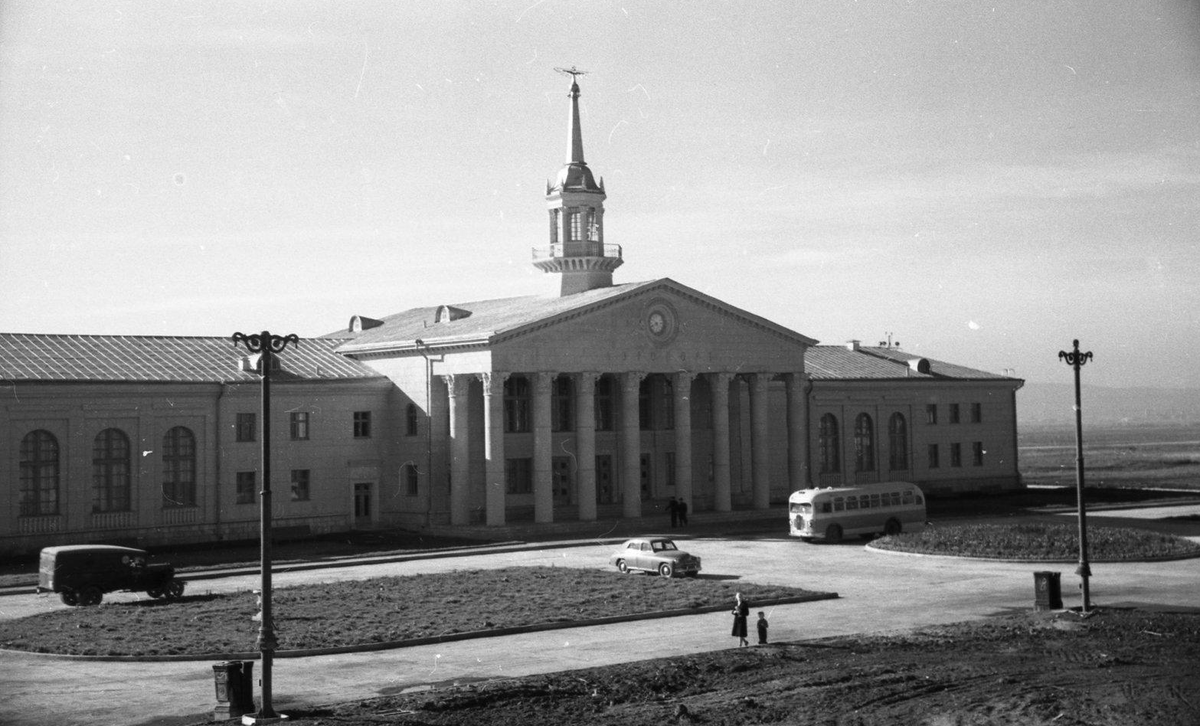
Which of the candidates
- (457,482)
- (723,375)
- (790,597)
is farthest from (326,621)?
(723,375)

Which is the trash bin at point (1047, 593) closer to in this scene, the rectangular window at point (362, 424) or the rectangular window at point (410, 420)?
the rectangular window at point (410, 420)

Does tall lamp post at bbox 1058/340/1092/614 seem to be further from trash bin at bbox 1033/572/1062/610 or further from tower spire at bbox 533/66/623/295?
tower spire at bbox 533/66/623/295

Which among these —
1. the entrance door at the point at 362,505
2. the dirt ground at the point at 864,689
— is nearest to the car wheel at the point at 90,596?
the dirt ground at the point at 864,689

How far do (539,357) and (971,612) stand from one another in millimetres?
30461

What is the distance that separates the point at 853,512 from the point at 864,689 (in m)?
→ 33.9

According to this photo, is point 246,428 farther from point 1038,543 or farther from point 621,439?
point 1038,543

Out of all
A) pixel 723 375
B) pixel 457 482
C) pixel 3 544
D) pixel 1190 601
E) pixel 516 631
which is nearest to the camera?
pixel 516 631

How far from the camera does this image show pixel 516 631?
34031 millimetres

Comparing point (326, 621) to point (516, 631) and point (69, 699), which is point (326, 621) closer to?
point (516, 631)

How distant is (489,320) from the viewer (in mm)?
67500

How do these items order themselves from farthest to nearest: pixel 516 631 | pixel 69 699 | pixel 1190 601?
pixel 1190 601 → pixel 516 631 → pixel 69 699

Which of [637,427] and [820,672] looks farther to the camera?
[637,427]

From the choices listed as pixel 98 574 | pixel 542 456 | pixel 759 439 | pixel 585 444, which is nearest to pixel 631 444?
pixel 585 444

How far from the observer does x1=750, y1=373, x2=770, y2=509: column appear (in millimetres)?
71250
